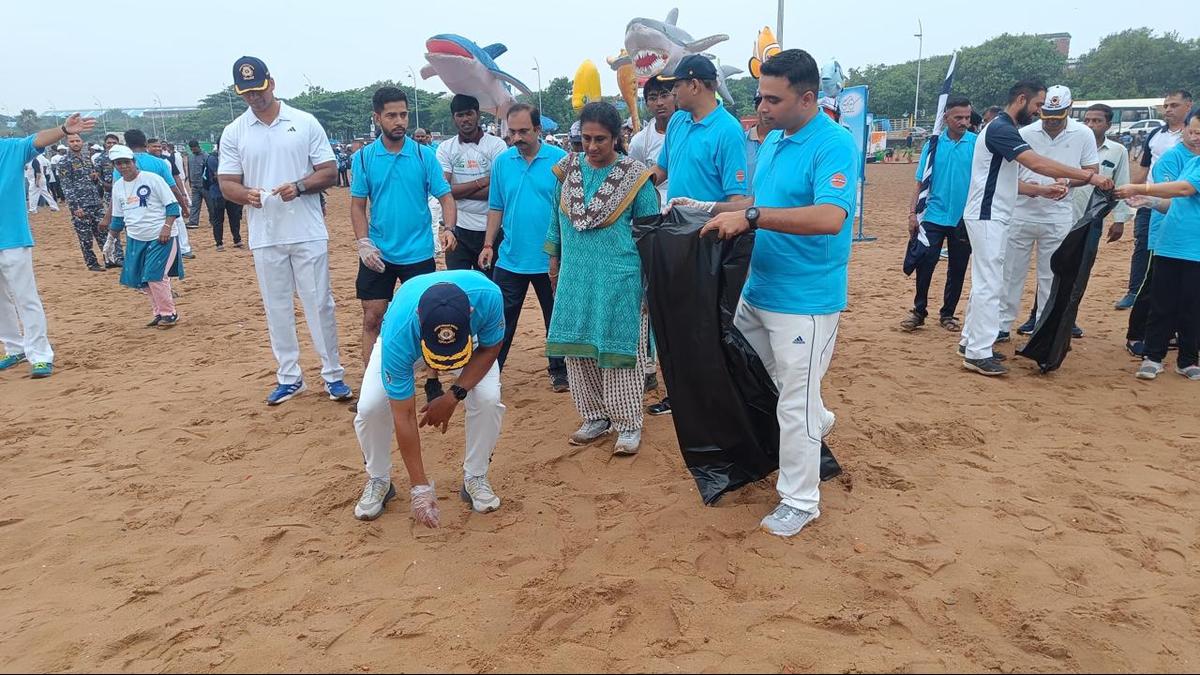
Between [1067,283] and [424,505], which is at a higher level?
[1067,283]

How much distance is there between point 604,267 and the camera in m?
3.86

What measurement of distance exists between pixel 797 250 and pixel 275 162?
11.1 feet

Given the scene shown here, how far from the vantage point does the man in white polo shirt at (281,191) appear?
15.1 feet

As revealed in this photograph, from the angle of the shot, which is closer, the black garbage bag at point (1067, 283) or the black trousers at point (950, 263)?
the black garbage bag at point (1067, 283)

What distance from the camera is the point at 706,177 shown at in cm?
404

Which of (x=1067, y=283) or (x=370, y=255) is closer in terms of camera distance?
(x=370, y=255)

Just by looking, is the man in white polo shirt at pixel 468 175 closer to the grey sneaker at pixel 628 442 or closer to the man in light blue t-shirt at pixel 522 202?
the man in light blue t-shirt at pixel 522 202

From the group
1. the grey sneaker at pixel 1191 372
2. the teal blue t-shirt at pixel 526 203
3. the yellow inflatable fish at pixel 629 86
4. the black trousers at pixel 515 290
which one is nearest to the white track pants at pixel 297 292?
the black trousers at pixel 515 290

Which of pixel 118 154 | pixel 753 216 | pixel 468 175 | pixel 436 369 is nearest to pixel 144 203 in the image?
pixel 118 154

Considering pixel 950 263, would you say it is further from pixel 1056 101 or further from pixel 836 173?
pixel 836 173

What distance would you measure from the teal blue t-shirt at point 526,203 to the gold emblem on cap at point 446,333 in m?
2.03

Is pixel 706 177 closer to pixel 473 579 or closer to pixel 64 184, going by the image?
pixel 473 579

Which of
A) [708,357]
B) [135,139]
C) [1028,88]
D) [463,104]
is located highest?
[135,139]

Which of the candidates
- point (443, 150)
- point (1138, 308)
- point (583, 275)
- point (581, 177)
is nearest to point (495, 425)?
point (583, 275)
